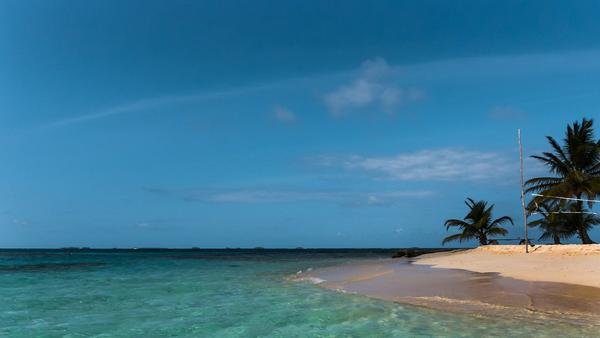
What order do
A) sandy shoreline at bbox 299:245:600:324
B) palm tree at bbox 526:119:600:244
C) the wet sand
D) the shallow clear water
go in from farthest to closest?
palm tree at bbox 526:119:600:244
sandy shoreline at bbox 299:245:600:324
the wet sand
the shallow clear water

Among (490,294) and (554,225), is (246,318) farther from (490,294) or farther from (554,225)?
(554,225)

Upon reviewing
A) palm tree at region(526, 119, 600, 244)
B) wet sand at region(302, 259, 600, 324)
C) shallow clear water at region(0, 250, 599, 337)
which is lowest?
shallow clear water at region(0, 250, 599, 337)

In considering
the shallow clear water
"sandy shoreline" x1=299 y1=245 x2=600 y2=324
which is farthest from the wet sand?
the shallow clear water

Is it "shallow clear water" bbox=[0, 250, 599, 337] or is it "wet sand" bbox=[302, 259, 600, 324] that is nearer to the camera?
"shallow clear water" bbox=[0, 250, 599, 337]

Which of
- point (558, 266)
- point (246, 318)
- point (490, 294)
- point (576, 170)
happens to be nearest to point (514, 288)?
point (490, 294)

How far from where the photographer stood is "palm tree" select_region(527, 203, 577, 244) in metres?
32.2

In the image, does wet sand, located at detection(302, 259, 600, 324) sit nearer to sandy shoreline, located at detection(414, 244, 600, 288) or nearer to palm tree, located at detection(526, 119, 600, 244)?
sandy shoreline, located at detection(414, 244, 600, 288)

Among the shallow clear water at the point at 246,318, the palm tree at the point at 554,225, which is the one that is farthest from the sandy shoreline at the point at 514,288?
the palm tree at the point at 554,225

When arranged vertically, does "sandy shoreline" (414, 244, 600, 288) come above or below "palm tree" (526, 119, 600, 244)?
below

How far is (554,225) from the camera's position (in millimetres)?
33812

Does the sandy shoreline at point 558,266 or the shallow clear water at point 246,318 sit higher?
the sandy shoreline at point 558,266

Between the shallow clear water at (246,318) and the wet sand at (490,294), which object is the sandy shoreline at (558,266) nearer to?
the wet sand at (490,294)

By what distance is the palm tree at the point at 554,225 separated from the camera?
32.2 m

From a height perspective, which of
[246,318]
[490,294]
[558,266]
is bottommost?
[246,318]
